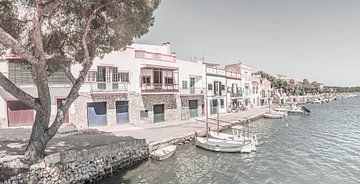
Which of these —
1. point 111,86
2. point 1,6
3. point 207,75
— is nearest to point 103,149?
point 1,6

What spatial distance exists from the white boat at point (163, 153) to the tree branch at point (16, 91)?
31.0 ft

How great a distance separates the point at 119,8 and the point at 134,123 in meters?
18.8

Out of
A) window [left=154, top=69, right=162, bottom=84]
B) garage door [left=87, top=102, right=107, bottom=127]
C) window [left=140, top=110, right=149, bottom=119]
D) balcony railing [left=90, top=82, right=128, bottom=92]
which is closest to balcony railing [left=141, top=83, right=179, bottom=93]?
window [left=154, top=69, right=162, bottom=84]

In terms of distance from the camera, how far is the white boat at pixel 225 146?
878 inches

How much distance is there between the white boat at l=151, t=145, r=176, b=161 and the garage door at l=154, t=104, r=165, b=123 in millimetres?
12312

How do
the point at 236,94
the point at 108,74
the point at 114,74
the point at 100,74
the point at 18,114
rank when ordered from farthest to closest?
the point at 236,94 → the point at 114,74 → the point at 108,74 → the point at 100,74 → the point at 18,114

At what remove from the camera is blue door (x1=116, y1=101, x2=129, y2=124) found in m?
29.7

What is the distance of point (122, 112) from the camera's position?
3000cm

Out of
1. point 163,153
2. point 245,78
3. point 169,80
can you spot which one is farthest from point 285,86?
point 163,153

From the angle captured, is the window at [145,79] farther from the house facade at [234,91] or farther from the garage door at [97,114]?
the house facade at [234,91]

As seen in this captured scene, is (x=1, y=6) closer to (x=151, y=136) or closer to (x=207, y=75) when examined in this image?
(x=151, y=136)

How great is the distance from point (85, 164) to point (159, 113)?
1832 cm

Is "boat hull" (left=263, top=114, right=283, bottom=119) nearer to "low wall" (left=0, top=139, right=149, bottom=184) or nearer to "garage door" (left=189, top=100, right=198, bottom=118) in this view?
"garage door" (left=189, top=100, right=198, bottom=118)

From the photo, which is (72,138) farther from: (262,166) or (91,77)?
(262,166)
